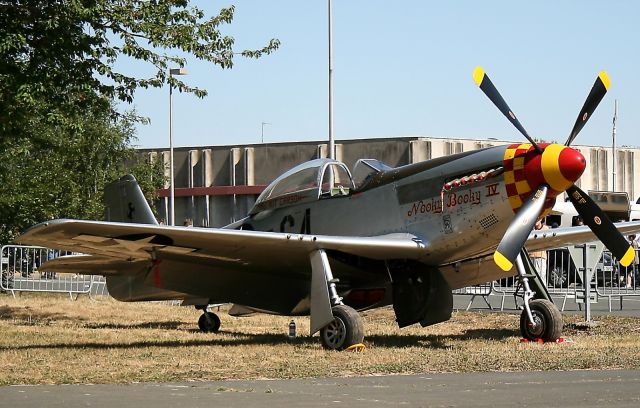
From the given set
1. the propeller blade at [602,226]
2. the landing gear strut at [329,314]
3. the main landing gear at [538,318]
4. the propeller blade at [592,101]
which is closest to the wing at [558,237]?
the main landing gear at [538,318]

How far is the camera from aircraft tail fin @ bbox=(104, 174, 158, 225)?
17.3 m

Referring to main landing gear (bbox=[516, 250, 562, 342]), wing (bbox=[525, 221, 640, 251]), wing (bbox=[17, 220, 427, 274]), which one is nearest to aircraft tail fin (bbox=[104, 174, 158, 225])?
wing (bbox=[17, 220, 427, 274])

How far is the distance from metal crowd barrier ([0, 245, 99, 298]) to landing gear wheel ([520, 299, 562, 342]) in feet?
45.4

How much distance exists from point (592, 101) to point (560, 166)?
158 centimetres

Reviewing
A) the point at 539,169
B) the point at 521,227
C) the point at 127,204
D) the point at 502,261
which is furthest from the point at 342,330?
the point at 127,204

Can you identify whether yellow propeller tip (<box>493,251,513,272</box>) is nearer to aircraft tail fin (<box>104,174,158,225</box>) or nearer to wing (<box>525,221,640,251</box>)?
wing (<box>525,221,640,251</box>)

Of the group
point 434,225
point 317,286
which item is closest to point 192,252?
point 317,286

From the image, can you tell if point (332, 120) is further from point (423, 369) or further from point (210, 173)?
point (210, 173)

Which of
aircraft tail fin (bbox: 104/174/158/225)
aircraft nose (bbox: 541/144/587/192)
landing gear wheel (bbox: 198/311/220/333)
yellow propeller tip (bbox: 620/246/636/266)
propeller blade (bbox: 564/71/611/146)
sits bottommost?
landing gear wheel (bbox: 198/311/220/333)

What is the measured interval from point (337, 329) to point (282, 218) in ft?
9.62

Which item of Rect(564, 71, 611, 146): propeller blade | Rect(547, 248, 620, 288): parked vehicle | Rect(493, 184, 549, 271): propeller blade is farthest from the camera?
Rect(547, 248, 620, 288): parked vehicle

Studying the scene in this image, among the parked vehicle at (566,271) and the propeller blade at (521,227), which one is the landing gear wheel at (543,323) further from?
the parked vehicle at (566,271)

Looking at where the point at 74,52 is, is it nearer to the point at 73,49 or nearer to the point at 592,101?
the point at 73,49

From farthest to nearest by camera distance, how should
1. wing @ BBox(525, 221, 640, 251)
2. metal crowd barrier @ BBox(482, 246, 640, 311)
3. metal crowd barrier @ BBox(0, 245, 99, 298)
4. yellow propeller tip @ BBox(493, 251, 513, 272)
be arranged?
metal crowd barrier @ BBox(0, 245, 99, 298), metal crowd barrier @ BBox(482, 246, 640, 311), wing @ BBox(525, 221, 640, 251), yellow propeller tip @ BBox(493, 251, 513, 272)
